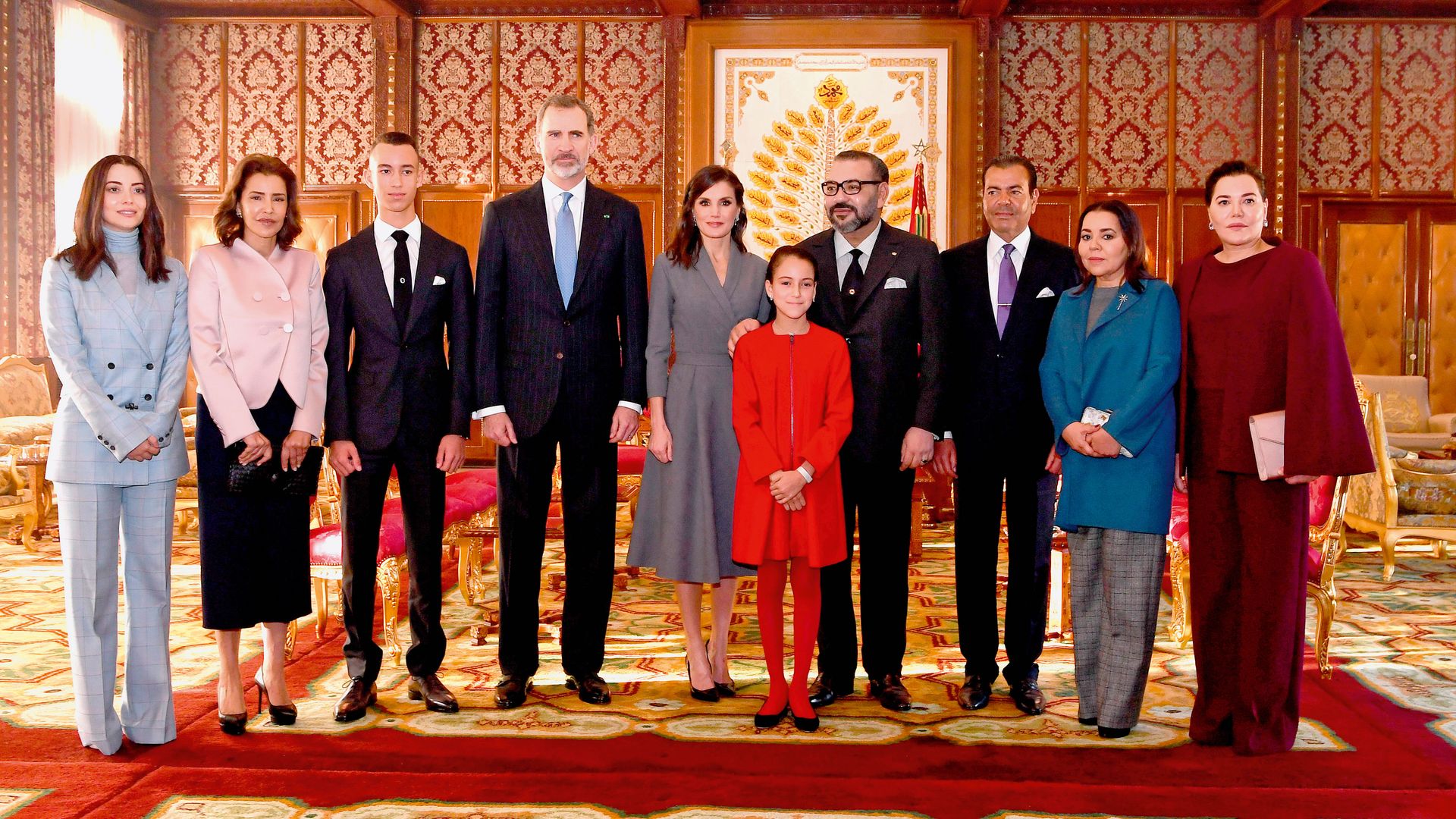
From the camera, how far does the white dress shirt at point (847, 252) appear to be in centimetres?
340

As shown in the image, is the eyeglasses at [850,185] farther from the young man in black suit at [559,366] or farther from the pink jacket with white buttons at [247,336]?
the pink jacket with white buttons at [247,336]

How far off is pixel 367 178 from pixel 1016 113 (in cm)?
558

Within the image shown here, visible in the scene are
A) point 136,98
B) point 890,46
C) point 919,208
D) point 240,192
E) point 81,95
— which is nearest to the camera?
point 240,192

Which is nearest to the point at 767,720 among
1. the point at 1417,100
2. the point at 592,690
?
the point at 592,690

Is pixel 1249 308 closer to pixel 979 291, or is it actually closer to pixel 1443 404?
pixel 979 291

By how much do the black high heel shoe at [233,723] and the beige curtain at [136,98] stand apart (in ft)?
25.2

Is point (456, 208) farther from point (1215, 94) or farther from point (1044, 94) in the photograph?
point (1215, 94)

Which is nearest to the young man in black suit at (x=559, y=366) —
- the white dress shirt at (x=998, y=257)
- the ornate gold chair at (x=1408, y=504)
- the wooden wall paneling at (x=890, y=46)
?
the white dress shirt at (x=998, y=257)

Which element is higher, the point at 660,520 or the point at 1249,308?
the point at 1249,308

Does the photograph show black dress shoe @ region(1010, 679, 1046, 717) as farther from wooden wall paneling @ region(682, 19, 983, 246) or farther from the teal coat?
wooden wall paneling @ region(682, 19, 983, 246)

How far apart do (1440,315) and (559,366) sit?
29.8ft

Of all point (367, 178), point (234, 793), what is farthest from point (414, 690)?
point (367, 178)

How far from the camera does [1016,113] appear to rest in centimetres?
932

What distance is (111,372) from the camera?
293cm
